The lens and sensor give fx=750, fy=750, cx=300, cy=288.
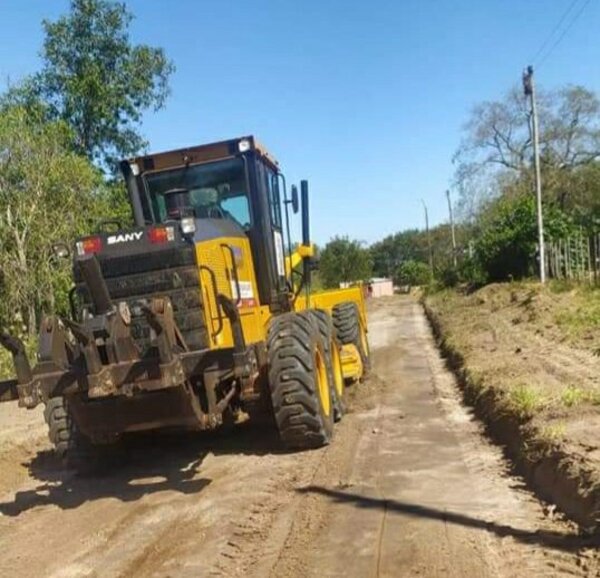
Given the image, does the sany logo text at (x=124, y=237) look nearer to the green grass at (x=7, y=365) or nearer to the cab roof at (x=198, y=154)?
the cab roof at (x=198, y=154)

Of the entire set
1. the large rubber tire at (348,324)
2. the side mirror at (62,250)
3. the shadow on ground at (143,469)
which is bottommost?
the shadow on ground at (143,469)

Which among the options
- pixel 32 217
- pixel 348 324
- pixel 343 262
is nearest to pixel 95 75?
pixel 32 217

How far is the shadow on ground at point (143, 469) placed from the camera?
681cm

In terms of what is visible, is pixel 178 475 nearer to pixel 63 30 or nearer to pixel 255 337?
pixel 255 337

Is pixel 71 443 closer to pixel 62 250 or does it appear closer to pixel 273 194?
pixel 62 250

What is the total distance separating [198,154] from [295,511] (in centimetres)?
418

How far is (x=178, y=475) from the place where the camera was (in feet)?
23.7

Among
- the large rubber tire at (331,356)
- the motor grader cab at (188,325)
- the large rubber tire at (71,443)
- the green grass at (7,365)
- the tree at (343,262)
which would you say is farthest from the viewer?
the tree at (343,262)

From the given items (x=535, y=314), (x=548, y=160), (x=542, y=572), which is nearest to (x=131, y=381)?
(x=542, y=572)

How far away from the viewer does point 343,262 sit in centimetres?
6094

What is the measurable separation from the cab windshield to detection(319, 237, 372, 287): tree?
163 ft

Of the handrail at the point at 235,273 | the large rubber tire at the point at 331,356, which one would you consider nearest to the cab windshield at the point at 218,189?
the handrail at the point at 235,273

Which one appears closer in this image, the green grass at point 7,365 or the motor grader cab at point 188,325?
the motor grader cab at point 188,325

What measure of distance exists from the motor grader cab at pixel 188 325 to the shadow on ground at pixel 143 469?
0.32m
